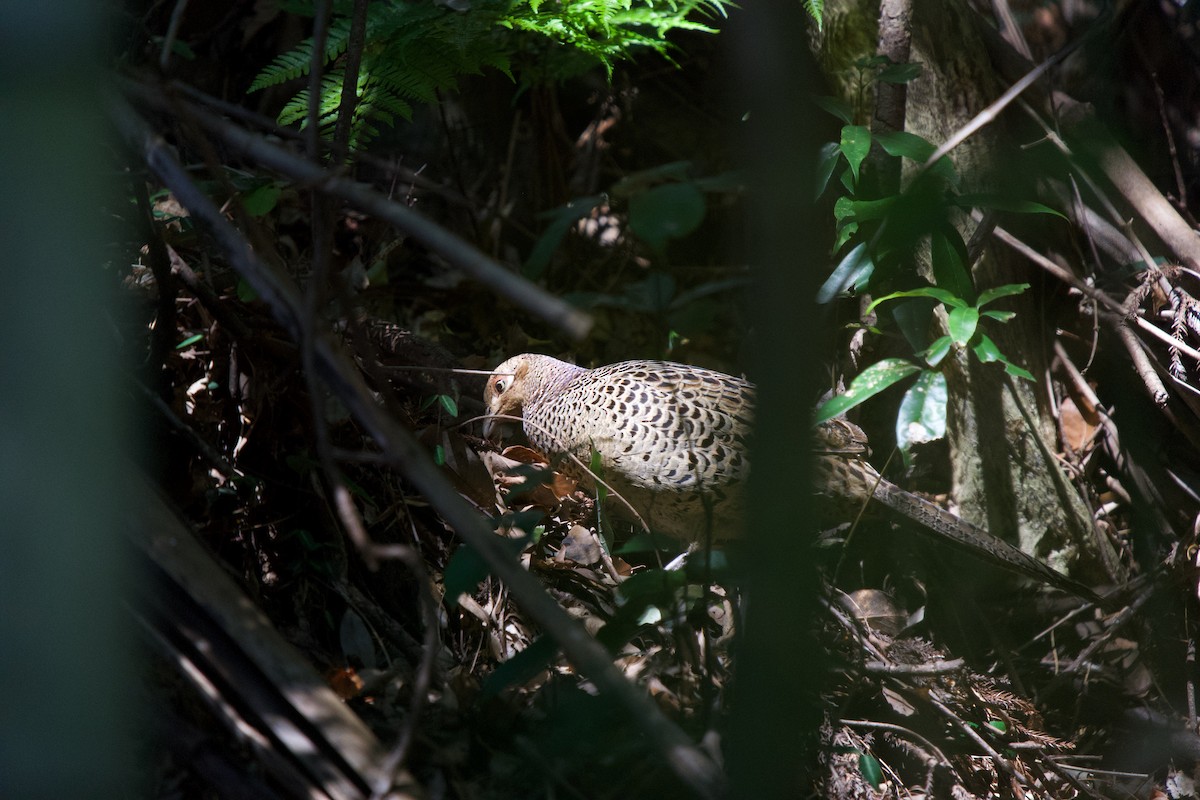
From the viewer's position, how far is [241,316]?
9.53ft

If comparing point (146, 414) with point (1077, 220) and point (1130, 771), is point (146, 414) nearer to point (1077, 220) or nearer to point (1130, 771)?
point (1130, 771)

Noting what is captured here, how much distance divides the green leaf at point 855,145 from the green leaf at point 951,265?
0.33m

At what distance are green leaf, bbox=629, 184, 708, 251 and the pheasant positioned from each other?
1675 millimetres

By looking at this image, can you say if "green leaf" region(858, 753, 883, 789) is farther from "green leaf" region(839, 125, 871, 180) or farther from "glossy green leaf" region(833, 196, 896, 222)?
"green leaf" region(839, 125, 871, 180)

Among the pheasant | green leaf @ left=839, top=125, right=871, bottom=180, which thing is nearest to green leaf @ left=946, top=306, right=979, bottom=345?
green leaf @ left=839, top=125, right=871, bottom=180

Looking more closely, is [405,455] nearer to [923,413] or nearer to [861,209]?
[923,413]

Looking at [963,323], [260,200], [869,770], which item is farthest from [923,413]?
[260,200]

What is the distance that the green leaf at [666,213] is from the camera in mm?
1248

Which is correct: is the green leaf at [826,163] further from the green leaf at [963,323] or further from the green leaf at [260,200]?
the green leaf at [260,200]

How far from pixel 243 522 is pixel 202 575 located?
0.91 metres

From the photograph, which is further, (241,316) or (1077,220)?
(1077,220)

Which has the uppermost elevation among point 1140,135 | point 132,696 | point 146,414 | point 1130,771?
point 146,414

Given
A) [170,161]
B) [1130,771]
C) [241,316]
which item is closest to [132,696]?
[170,161]

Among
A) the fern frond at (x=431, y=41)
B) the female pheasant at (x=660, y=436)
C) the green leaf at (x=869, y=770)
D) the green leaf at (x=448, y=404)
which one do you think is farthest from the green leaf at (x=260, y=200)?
the green leaf at (x=869, y=770)
